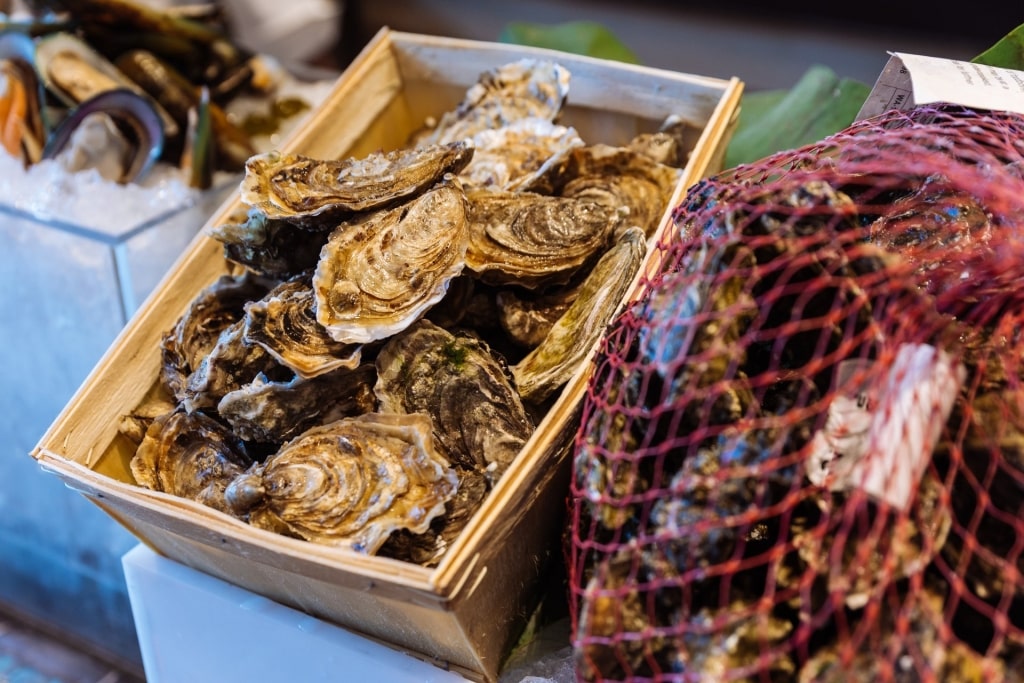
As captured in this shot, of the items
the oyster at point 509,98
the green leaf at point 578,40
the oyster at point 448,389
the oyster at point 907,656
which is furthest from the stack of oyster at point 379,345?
the green leaf at point 578,40

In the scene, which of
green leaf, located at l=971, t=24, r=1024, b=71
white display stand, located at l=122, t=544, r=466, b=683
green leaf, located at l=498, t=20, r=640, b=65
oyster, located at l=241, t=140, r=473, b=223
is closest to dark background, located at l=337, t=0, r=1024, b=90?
green leaf, located at l=498, t=20, r=640, b=65

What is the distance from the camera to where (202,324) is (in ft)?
3.49

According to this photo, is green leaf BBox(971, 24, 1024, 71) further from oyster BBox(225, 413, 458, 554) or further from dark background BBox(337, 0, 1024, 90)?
dark background BBox(337, 0, 1024, 90)

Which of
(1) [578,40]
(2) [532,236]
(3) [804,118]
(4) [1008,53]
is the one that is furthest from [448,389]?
(1) [578,40]

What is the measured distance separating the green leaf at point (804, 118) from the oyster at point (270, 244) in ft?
2.62

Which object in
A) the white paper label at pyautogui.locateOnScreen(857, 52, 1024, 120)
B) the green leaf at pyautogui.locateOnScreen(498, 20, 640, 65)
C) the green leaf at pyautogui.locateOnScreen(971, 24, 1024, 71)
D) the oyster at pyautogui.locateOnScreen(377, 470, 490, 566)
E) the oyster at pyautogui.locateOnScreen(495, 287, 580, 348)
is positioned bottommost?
the oyster at pyautogui.locateOnScreen(377, 470, 490, 566)

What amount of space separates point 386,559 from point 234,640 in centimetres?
39

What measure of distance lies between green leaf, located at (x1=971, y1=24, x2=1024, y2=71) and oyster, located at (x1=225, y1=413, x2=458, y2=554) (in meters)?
0.86

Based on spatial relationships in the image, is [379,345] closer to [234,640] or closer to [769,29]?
[234,640]

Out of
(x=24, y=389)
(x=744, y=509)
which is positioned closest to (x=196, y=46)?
(x=24, y=389)

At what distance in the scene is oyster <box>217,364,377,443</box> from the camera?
2.92ft

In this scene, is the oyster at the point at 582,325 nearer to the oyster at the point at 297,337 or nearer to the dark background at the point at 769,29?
the oyster at the point at 297,337

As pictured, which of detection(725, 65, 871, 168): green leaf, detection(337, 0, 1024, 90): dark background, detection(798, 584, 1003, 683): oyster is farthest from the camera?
detection(337, 0, 1024, 90): dark background

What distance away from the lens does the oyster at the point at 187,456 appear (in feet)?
3.05
